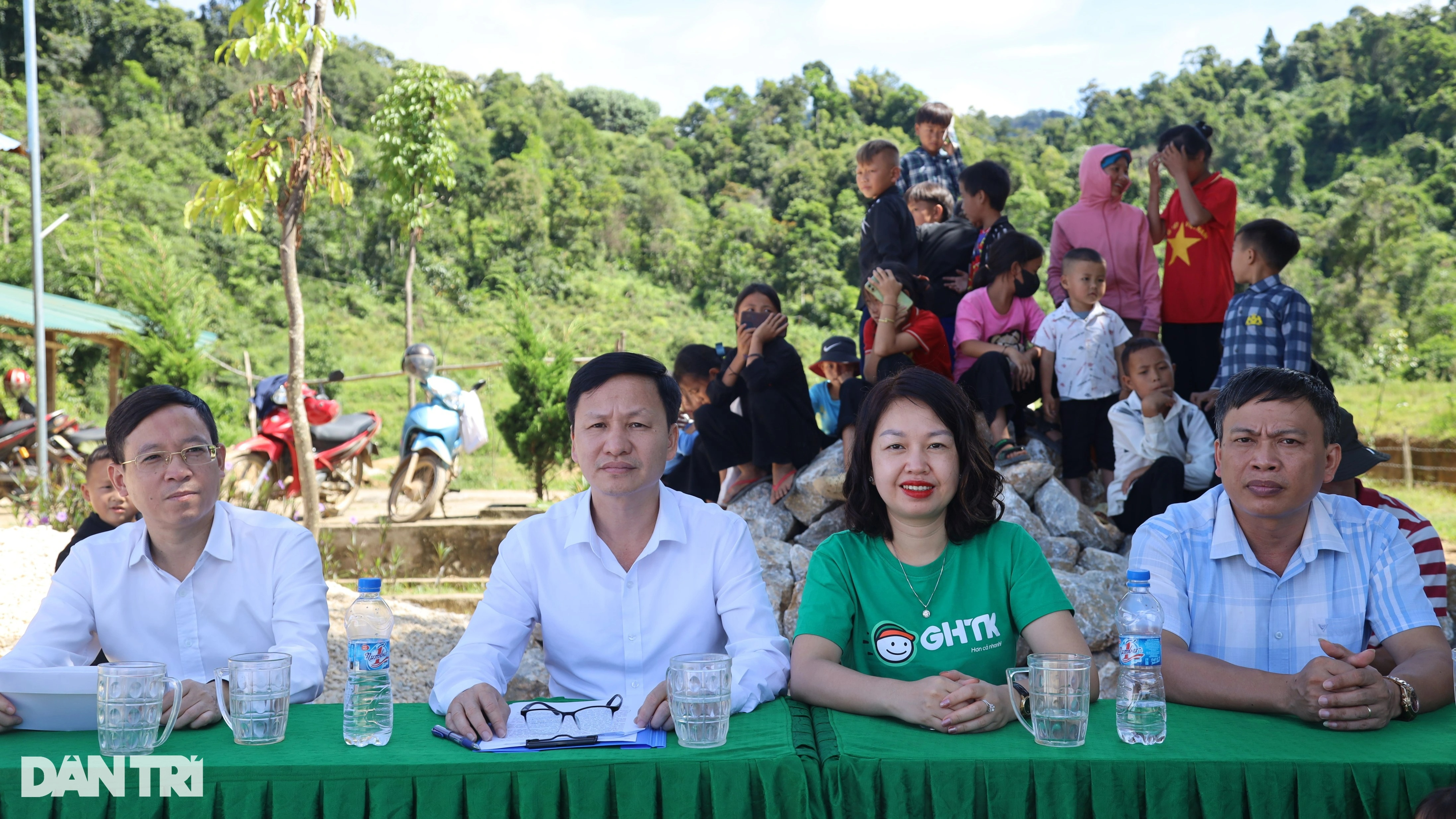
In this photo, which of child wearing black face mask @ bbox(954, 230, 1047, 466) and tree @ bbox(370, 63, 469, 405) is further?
tree @ bbox(370, 63, 469, 405)

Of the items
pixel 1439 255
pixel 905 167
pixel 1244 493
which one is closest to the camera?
pixel 1244 493

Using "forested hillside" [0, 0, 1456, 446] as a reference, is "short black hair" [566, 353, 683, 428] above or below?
below

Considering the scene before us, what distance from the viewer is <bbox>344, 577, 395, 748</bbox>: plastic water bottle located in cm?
173

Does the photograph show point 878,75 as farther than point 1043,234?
Yes

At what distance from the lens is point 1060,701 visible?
5.54 ft

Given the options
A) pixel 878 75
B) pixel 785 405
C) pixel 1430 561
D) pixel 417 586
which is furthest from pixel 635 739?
pixel 878 75

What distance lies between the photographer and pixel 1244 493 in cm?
220

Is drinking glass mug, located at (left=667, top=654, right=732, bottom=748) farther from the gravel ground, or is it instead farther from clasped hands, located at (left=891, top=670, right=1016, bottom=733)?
the gravel ground

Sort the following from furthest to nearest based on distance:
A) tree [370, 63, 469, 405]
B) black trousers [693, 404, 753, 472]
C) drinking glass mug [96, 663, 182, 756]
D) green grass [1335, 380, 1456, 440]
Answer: green grass [1335, 380, 1456, 440], tree [370, 63, 469, 405], black trousers [693, 404, 753, 472], drinking glass mug [96, 663, 182, 756]

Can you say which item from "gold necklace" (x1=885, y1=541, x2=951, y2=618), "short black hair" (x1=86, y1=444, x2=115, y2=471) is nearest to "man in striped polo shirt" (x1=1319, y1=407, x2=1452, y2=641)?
"gold necklace" (x1=885, y1=541, x2=951, y2=618)

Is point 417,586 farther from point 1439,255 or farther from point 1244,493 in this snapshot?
point 1439,255

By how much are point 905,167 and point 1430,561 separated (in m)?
3.86

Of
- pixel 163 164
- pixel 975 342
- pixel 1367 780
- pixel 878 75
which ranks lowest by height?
pixel 1367 780

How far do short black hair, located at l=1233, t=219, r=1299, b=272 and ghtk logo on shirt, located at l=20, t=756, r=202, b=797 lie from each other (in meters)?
4.58
